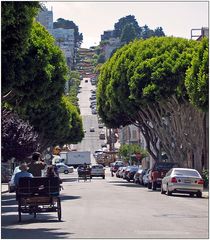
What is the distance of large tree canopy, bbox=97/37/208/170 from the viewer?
53000 mm

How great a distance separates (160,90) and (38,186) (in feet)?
102

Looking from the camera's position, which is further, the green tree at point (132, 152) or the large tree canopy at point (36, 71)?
the green tree at point (132, 152)

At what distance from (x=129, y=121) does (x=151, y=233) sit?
157ft

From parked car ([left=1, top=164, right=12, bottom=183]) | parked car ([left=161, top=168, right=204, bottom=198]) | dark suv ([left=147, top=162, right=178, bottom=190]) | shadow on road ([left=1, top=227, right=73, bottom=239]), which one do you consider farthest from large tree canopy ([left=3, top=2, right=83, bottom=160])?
parked car ([left=1, top=164, right=12, bottom=183])

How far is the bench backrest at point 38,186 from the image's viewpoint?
22.7 m

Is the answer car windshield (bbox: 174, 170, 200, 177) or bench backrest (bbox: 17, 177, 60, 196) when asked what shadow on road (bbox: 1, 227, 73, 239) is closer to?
bench backrest (bbox: 17, 177, 60, 196)

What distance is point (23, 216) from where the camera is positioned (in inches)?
987

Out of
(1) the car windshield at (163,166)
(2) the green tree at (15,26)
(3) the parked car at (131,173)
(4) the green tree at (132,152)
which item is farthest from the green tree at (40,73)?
(4) the green tree at (132,152)

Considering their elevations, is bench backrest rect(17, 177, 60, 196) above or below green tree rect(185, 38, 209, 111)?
below

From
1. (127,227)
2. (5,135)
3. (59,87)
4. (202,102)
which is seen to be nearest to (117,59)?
(5,135)

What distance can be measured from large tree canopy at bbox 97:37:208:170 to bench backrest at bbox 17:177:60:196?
100ft

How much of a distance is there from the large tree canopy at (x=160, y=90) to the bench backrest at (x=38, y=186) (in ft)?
100

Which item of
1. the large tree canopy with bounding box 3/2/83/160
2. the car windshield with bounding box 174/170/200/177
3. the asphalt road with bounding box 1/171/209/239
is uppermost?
the large tree canopy with bounding box 3/2/83/160

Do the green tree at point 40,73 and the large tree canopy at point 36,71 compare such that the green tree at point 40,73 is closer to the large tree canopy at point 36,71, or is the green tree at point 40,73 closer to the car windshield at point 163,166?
the large tree canopy at point 36,71
